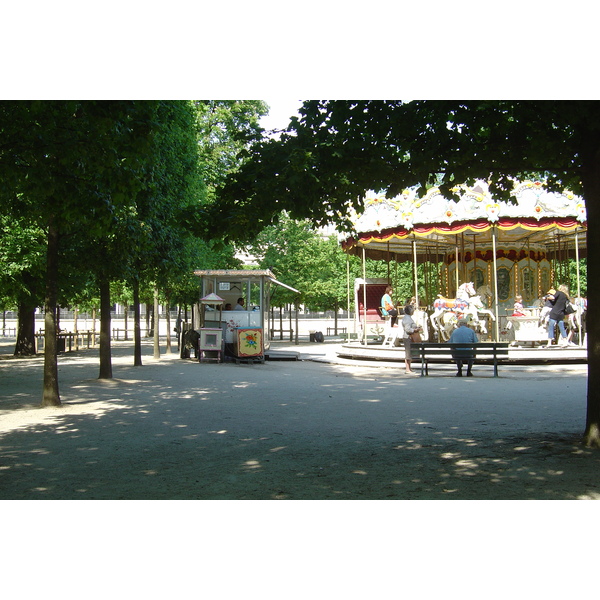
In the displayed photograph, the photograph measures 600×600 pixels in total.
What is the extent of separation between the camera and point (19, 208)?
33.6 feet

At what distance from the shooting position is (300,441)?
27.5 ft

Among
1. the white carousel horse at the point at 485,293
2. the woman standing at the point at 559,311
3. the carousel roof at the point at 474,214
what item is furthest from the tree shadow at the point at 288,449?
the white carousel horse at the point at 485,293

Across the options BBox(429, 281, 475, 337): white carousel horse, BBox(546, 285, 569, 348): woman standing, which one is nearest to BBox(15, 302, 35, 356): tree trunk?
BBox(429, 281, 475, 337): white carousel horse

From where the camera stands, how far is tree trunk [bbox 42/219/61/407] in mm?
11867

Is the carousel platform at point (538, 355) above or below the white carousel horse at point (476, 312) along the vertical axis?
below

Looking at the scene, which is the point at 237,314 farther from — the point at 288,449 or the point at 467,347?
the point at 288,449

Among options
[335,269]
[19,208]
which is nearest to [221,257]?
[335,269]

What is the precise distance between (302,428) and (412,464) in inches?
110

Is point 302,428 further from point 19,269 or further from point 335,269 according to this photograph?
point 335,269

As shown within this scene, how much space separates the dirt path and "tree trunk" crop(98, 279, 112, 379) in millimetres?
1012

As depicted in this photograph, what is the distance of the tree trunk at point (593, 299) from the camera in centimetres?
764

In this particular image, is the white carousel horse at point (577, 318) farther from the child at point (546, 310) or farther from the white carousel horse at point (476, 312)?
the white carousel horse at point (476, 312)

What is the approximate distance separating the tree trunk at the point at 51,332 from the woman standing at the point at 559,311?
16.1 meters

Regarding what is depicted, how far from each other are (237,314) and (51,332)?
12.6 meters
